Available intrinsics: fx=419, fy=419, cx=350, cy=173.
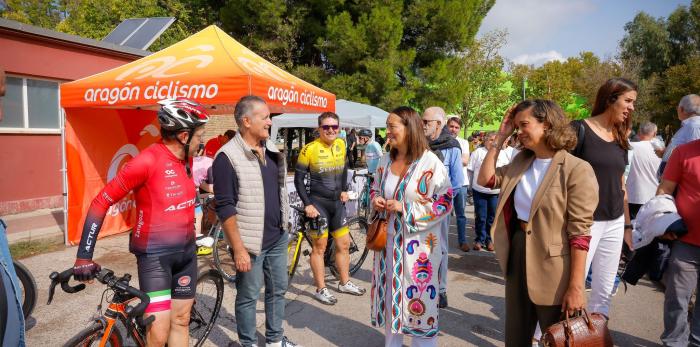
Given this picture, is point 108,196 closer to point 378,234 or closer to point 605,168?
point 378,234

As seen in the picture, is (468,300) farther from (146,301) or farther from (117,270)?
A: (117,270)

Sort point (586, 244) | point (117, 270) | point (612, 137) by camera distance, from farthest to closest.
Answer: point (117, 270)
point (612, 137)
point (586, 244)

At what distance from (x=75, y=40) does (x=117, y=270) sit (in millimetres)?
6714

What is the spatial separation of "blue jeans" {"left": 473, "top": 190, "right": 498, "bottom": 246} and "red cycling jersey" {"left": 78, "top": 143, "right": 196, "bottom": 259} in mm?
4832

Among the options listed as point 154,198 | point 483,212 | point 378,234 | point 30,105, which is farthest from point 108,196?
point 30,105

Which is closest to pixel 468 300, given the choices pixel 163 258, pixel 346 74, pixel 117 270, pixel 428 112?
pixel 428 112

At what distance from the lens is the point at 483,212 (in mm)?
6391

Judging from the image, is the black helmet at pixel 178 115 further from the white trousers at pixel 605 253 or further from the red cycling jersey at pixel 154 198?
the white trousers at pixel 605 253

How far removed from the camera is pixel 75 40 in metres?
9.53

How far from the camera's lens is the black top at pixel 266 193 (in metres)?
2.78

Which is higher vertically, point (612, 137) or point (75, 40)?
point (75, 40)

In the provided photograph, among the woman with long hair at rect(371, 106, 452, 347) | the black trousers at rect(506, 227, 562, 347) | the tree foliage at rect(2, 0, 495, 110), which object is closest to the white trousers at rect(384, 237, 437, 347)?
the woman with long hair at rect(371, 106, 452, 347)

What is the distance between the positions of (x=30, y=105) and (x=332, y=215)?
8.55m

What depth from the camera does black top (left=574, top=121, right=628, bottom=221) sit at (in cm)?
288
